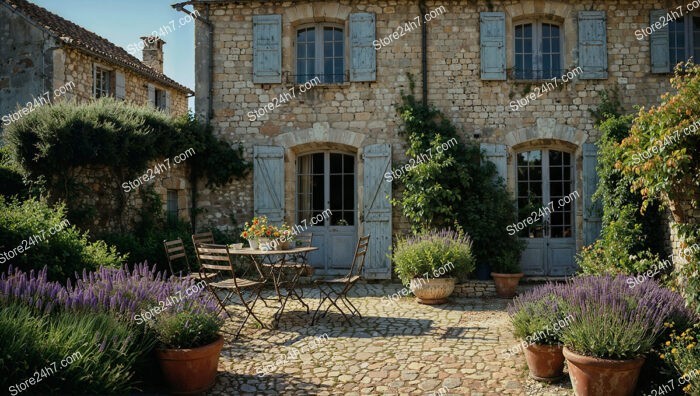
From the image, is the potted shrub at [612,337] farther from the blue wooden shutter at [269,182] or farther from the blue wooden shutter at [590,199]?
the blue wooden shutter at [269,182]

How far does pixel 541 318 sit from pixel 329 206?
5.52m

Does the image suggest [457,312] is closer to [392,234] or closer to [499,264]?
[499,264]

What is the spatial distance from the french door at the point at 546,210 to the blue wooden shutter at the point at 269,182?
13.6 ft

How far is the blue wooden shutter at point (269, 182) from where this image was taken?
28.9 feet

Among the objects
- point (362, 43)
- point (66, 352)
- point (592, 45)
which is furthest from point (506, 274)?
point (66, 352)

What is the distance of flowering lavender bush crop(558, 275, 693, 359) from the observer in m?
3.47

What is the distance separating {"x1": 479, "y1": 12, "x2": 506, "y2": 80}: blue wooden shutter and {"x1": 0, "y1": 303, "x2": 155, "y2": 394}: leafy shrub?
7186 millimetres

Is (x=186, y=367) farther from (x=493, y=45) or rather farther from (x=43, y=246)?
A: (x=493, y=45)

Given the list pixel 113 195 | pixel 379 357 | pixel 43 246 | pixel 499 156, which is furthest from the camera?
pixel 499 156

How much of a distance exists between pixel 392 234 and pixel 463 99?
2642 mm

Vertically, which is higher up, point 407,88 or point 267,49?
point 267,49

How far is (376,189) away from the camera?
340 inches

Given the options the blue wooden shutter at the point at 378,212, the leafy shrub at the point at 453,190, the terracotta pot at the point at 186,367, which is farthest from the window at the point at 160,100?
the terracotta pot at the point at 186,367

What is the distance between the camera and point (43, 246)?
5.20 metres
